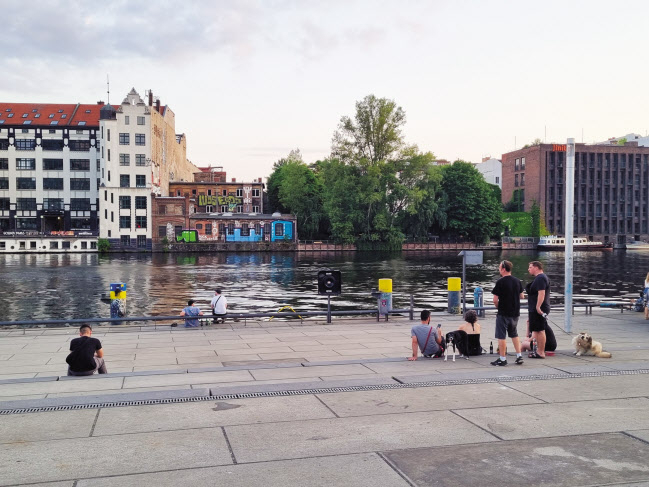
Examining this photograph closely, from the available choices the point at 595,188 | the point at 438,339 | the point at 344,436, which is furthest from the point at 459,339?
the point at 595,188

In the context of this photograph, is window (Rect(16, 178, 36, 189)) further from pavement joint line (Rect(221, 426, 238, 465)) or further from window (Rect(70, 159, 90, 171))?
pavement joint line (Rect(221, 426, 238, 465))

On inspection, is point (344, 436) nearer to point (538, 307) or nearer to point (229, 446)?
point (229, 446)

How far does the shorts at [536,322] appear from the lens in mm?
12977

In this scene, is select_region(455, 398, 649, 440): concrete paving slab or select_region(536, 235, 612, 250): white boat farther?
select_region(536, 235, 612, 250): white boat

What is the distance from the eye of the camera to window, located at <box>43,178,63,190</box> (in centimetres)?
10519

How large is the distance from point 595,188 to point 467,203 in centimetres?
3950

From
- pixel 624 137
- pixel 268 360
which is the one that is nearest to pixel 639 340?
pixel 268 360

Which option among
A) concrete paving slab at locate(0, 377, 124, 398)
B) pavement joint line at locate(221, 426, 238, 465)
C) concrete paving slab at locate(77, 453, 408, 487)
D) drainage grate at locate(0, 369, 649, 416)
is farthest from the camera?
concrete paving slab at locate(0, 377, 124, 398)

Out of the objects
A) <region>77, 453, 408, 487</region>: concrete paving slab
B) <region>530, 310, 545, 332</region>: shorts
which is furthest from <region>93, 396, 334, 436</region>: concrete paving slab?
<region>530, 310, 545, 332</region>: shorts

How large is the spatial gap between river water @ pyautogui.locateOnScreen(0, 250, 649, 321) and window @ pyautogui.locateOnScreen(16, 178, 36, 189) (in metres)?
33.5

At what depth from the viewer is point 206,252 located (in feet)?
335

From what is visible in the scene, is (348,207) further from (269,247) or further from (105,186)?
(105,186)

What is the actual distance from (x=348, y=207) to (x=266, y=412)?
92.4 meters

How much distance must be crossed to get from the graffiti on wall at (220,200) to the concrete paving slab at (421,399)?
110040mm
